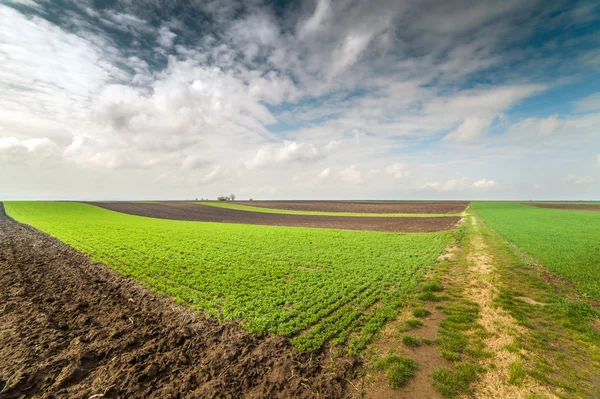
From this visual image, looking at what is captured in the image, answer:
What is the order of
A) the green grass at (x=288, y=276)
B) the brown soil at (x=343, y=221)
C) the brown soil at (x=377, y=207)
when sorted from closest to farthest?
1. the green grass at (x=288, y=276)
2. the brown soil at (x=343, y=221)
3. the brown soil at (x=377, y=207)

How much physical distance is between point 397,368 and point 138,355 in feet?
24.1

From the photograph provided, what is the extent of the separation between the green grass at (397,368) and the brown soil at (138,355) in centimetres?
88

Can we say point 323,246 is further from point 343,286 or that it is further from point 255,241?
point 343,286

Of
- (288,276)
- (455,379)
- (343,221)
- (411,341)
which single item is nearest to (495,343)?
(411,341)

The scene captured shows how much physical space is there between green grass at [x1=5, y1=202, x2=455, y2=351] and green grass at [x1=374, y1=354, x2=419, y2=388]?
2.90 ft

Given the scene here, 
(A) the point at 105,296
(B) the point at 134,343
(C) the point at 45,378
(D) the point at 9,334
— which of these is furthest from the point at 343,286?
(D) the point at 9,334

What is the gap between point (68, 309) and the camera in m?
9.27

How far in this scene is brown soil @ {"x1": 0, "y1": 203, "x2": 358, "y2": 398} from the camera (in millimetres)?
5512

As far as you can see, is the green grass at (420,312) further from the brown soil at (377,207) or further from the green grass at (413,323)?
the brown soil at (377,207)

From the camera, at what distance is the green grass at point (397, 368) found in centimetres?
573

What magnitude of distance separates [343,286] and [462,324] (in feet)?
16.4

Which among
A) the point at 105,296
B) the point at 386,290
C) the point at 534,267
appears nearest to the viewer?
the point at 105,296

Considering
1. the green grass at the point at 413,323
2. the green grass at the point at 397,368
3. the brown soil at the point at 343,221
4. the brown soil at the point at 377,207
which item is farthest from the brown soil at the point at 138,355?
the brown soil at the point at 377,207

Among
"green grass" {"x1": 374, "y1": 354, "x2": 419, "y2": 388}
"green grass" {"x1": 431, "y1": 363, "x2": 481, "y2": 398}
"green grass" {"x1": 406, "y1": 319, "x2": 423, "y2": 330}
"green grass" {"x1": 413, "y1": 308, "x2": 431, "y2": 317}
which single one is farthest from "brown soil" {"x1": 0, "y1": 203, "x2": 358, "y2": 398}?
"green grass" {"x1": 413, "y1": 308, "x2": 431, "y2": 317}
